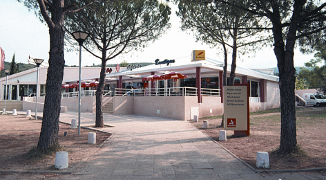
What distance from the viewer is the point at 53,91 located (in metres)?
5.99

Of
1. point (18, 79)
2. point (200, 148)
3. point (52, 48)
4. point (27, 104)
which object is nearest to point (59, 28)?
point (52, 48)

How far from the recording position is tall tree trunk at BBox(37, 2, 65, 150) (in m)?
5.91

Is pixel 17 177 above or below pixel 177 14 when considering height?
below

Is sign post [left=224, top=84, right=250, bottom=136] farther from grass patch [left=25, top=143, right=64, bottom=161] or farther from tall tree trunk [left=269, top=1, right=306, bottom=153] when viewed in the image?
grass patch [left=25, top=143, right=64, bottom=161]

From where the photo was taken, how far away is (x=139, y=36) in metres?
12.4

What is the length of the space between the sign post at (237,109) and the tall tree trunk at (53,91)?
5.72m

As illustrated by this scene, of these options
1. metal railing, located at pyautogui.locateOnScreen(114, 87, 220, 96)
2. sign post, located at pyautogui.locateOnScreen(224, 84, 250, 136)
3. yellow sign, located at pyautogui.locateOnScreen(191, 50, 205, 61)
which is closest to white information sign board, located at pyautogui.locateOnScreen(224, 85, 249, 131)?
sign post, located at pyautogui.locateOnScreen(224, 84, 250, 136)

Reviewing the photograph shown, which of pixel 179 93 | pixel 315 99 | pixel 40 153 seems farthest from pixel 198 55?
pixel 315 99

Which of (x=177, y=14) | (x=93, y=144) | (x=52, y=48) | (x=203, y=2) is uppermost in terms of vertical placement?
(x=177, y=14)

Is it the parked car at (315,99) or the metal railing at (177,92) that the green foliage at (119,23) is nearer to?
the metal railing at (177,92)

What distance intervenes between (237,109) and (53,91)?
626cm

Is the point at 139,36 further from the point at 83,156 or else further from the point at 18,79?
the point at 18,79

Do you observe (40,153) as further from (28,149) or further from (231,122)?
(231,122)

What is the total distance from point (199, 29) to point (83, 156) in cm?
846
